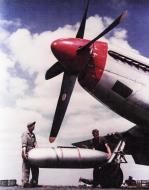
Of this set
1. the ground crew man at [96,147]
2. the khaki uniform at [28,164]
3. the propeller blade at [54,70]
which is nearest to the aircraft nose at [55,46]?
the propeller blade at [54,70]

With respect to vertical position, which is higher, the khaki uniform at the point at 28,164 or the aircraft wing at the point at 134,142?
the aircraft wing at the point at 134,142

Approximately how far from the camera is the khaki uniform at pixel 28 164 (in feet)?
22.9

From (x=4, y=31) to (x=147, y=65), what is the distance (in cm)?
361

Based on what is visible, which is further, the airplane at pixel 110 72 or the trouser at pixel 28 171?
the airplane at pixel 110 72

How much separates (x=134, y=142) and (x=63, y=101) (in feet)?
8.01

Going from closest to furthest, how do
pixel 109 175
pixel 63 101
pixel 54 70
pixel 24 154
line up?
pixel 24 154 → pixel 109 175 → pixel 63 101 → pixel 54 70

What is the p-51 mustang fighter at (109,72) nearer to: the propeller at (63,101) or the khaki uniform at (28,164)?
the propeller at (63,101)

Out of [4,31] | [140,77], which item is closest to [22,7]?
[4,31]

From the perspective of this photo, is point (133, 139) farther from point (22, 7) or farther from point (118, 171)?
point (22, 7)

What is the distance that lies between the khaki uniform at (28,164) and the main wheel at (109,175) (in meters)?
1.64

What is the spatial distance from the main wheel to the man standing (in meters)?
1.66

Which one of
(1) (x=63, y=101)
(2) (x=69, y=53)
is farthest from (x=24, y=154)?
(2) (x=69, y=53)

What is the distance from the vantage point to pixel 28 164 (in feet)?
22.9

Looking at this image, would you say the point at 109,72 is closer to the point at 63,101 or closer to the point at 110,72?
the point at 110,72
